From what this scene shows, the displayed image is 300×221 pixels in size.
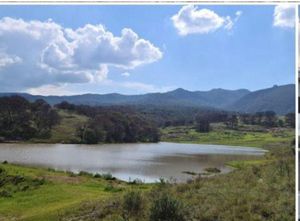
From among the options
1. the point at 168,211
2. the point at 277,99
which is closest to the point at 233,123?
the point at 277,99

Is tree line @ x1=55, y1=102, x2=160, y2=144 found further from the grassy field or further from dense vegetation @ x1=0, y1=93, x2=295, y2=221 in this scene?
the grassy field

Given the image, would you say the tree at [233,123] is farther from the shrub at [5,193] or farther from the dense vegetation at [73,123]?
the shrub at [5,193]

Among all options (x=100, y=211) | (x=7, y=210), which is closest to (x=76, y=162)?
(x=7, y=210)

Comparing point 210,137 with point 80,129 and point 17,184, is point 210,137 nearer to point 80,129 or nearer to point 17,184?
point 80,129

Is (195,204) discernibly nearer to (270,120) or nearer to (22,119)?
(270,120)

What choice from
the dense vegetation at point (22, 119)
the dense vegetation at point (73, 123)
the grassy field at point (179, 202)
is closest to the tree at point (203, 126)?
the dense vegetation at point (73, 123)

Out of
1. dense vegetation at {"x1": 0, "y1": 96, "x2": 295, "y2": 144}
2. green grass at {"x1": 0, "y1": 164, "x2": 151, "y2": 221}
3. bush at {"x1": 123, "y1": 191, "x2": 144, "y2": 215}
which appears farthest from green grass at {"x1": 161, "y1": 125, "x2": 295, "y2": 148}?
bush at {"x1": 123, "y1": 191, "x2": 144, "y2": 215}
